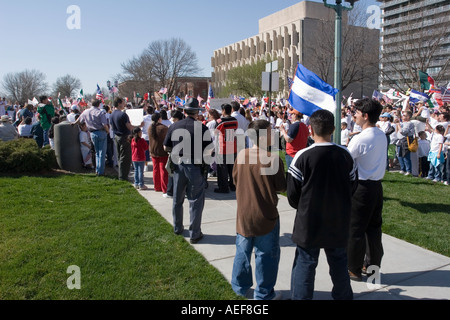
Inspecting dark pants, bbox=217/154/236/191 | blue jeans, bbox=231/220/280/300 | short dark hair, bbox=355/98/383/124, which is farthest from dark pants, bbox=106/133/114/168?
short dark hair, bbox=355/98/383/124

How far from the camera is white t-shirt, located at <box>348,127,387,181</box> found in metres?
3.94

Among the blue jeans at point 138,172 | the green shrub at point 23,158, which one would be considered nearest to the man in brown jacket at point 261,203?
the blue jeans at point 138,172

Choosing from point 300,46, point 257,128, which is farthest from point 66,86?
point 257,128

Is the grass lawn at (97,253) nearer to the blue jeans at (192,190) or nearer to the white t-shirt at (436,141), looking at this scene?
the blue jeans at (192,190)

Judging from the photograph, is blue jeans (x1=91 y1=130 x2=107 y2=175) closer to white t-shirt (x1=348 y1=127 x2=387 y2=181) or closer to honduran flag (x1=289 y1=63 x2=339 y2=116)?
honduran flag (x1=289 y1=63 x2=339 y2=116)

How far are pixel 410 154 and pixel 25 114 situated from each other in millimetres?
13663

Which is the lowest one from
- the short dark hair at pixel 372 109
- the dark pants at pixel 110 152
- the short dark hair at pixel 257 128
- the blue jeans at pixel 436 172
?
the blue jeans at pixel 436 172

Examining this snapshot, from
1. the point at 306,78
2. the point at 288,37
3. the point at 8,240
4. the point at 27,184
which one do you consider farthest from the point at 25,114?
the point at 288,37

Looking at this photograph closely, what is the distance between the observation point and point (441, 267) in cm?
442

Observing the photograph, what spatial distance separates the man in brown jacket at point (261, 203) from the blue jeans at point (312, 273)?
1.15ft

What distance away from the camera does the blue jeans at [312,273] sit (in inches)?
123

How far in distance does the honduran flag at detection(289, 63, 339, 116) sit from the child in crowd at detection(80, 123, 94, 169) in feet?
21.4

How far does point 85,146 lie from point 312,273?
27.8 ft
